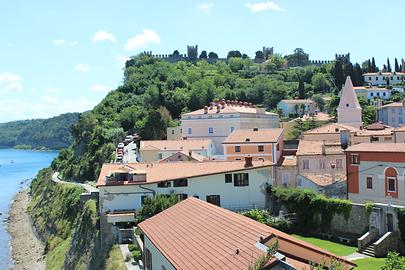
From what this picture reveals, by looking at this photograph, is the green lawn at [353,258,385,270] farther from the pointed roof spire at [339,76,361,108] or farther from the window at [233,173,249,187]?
the pointed roof spire at [339,76,361,108]

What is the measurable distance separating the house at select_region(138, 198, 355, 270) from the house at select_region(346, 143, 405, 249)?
1309 centimetres

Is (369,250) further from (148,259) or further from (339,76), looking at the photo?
(339,76)

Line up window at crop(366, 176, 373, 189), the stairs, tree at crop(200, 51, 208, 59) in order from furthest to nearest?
tree at crop(200, 51, 208, 59) < window at crop(366, 176, 373, 189) < the stairs

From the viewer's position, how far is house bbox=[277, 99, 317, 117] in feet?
334

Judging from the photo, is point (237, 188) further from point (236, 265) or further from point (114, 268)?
point (236, 265)

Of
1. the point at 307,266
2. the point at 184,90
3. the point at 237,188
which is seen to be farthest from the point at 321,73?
the point at 307,266

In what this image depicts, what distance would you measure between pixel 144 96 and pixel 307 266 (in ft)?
305

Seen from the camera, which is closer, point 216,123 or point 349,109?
point 349,109

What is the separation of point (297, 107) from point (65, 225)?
5896 cm

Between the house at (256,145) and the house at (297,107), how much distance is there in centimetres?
5103

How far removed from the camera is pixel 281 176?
139ft

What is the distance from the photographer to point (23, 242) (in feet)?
201

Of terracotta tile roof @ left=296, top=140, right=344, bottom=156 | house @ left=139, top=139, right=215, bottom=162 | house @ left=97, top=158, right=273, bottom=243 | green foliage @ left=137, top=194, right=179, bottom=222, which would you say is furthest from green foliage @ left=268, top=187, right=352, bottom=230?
house @ left=139, top=139, right=215, bottom=162

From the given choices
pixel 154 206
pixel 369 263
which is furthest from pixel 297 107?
pixel 369 263
